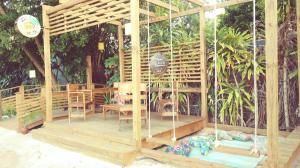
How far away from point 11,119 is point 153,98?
4.45m

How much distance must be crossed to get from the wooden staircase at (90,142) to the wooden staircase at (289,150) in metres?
2.15

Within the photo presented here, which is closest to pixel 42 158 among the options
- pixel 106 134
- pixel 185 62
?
pixel 106 134

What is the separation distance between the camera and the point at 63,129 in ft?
19.6

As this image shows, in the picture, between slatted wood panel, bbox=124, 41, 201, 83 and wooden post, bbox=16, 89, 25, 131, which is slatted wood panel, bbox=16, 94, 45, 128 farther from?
slatted wood panel, bbox=124, 41, 201, 83

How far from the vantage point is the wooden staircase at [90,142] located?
4355 mm

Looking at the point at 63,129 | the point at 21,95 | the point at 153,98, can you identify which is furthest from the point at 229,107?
the point at 21,95

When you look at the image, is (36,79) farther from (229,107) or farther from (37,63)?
(229,107)

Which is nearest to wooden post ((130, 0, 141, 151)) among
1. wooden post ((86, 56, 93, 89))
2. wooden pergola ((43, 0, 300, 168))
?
wooden pergola ((43, 0, 300, 168))

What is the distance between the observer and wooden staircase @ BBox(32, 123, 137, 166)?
14.3ft

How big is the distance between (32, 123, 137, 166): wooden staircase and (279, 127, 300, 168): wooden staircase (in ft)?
7.07

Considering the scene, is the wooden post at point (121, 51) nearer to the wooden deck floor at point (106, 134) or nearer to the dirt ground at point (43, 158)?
the wooden deck floor at point (106, 134)

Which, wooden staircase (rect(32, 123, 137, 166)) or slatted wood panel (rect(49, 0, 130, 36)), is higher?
slatted wood panel (rect(49, 0, 130, 36))

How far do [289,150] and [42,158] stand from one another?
4.03 meters


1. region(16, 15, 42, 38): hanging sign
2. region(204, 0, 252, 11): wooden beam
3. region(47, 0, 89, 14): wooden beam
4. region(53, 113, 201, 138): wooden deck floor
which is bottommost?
region(53, 113, 201, 138): wooden deck floor
